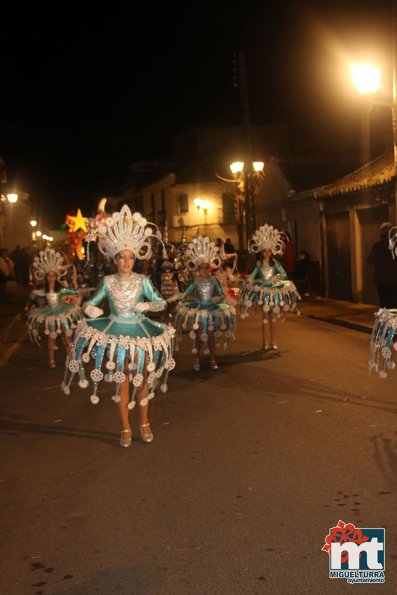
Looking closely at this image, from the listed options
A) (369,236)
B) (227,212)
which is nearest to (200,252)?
(369,236)

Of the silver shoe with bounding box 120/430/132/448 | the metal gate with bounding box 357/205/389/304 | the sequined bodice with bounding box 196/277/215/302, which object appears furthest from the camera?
the metal gate with bounding box 357/205/389/304

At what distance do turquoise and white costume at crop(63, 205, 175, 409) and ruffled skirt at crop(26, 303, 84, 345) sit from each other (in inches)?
193

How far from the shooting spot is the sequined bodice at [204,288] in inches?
474

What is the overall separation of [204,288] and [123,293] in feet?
14.6

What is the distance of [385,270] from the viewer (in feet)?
47.1

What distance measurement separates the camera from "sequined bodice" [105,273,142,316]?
764cm

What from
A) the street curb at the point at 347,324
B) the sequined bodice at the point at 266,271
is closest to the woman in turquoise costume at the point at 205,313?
the sequined bodice at the point at 266,271

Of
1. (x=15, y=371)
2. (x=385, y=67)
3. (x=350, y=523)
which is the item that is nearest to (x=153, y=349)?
(x=350, y=523)

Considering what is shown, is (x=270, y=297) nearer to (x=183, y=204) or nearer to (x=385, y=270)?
(x=385, y=270)

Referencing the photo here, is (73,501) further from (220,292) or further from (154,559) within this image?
(220,292)

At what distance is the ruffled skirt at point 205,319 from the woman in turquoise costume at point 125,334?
12.5ft

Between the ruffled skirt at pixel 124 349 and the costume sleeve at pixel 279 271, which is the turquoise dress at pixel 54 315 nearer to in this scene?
the costume sleeve at pixel 279 271

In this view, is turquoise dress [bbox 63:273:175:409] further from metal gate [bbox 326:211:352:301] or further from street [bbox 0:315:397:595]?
metal gate [bbox 326:211:352:301]

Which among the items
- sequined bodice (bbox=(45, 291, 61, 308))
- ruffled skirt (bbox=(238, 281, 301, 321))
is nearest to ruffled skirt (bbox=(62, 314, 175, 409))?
sequined bodice (bbox=(45, 291, 61, 308))
